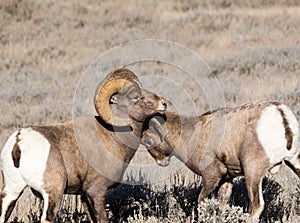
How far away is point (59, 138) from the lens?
7.17 metres

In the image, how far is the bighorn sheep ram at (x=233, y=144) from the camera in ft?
24.4

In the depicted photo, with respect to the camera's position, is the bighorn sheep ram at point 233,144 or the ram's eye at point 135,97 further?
the ram's eye at point 135,97

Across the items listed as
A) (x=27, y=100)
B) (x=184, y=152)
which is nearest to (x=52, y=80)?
(x=27, y=100)

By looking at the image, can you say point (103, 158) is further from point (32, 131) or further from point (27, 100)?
point (27, 100)

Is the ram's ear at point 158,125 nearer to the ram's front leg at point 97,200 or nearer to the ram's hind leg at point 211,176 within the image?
the ram's hind leg at point 211,176

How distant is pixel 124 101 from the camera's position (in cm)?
782

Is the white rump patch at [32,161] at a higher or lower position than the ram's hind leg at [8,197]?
higher

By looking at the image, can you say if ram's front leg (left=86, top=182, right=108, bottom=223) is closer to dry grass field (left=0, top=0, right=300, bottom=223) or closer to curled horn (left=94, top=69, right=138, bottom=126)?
dry grass field (left=0, top=0, right=300, bottom=223)

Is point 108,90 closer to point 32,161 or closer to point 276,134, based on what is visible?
point 32,161

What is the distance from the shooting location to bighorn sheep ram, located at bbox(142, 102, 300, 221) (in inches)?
293

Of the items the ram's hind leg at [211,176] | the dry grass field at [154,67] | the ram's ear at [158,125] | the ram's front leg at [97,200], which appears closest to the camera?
the ram's front leg at [97,200]

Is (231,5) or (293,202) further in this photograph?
(231,5)

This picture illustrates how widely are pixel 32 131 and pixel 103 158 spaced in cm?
95

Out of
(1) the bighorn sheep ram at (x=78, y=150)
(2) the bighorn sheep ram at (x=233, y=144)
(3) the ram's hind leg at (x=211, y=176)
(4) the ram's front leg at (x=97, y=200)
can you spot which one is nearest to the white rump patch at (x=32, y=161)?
(1) the bighorn sheep ram at (x=78, y=150)
